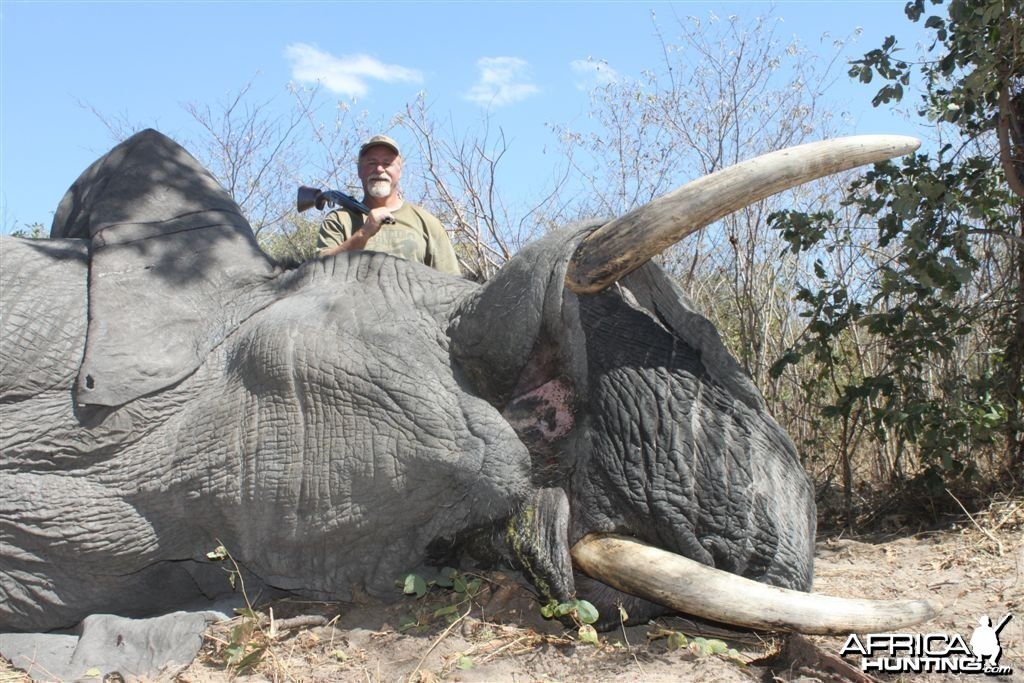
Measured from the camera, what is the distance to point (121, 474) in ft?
11.6

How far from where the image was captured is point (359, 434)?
333cm

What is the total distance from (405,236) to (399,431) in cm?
253

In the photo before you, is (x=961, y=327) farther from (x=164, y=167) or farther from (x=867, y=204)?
(x=164, y=167)

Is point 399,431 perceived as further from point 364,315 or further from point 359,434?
point 364,315

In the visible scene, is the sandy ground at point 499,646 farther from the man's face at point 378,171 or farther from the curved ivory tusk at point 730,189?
the man's face at point 378,171

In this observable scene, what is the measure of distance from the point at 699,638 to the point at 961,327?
3079mm

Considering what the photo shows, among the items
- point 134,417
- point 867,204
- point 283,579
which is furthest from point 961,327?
point 134,417

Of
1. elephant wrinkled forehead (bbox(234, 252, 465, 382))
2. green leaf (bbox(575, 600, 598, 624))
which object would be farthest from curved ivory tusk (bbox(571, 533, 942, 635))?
elephant wrinkled forehead (bbox(234, 252, 465, 382))

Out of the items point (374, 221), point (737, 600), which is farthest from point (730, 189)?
point (374, 221)

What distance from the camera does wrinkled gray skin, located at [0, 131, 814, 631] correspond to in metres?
3.21

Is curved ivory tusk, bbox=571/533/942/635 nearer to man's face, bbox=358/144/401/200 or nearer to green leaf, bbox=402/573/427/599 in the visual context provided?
green leaf, bbox=402/573/427/599

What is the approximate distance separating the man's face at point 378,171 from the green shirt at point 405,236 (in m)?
0.16

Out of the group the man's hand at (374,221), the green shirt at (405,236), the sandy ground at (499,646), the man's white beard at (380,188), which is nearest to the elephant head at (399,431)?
the sandy ground at (499,646)

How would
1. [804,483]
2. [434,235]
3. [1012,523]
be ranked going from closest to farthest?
[804,483] < [1012,523] < [434,235]
